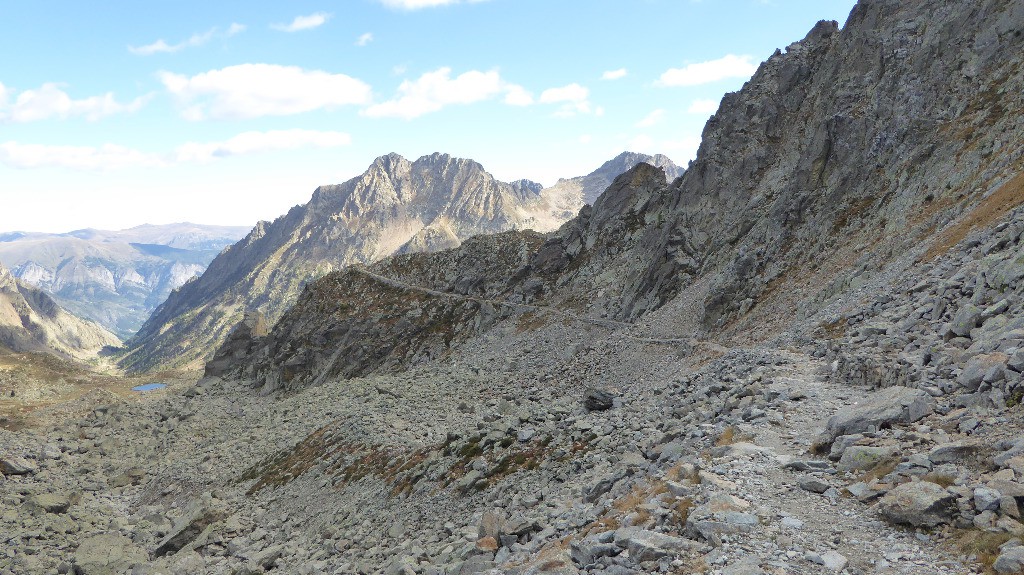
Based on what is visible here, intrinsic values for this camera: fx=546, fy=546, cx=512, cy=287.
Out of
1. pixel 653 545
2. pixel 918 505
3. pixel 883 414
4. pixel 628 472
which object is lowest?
pixel 628 472

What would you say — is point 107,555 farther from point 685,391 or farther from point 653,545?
point 653,545

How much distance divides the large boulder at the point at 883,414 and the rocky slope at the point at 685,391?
0.23 ft

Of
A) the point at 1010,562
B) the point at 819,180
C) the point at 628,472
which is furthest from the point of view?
the point at 819,180

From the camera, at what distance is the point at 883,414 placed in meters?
15.5

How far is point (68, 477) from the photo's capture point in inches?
2128

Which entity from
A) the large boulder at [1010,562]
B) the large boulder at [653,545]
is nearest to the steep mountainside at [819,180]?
the large boulder at [1010,562]

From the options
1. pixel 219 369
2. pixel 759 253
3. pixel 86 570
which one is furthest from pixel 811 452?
pixel 219 369

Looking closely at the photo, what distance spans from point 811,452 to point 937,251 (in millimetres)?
24371

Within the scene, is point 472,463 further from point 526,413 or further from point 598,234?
point 598,234

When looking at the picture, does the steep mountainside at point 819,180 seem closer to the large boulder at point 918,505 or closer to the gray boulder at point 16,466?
the large boulder at point 918,505

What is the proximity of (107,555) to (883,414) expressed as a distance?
42.7 meters

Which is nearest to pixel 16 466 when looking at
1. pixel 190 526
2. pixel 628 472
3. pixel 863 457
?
pixel 190 526

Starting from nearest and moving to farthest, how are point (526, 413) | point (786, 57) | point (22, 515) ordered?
1. point (526, 413)
2. point (22, 515)
3. point (786, 57)

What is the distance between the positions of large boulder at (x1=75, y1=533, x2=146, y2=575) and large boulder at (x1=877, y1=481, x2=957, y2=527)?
3963 cm
